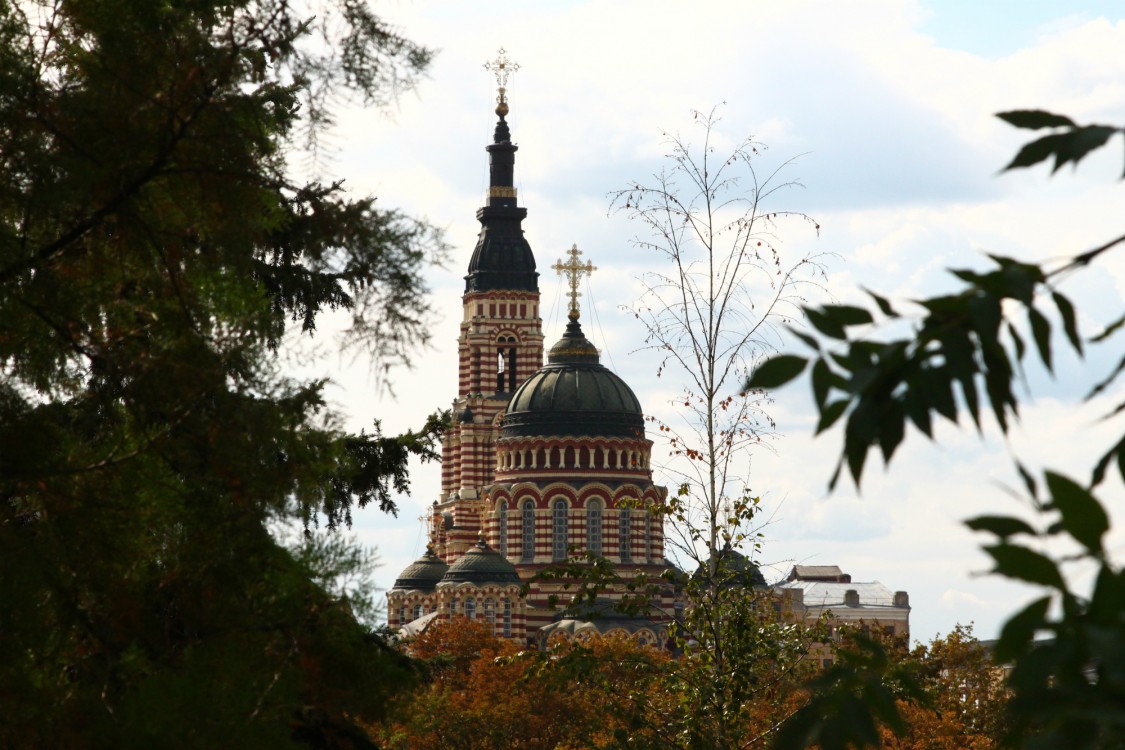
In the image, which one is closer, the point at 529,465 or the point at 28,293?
the point at 28,293

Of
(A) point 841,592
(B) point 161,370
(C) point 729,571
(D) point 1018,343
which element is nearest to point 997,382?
(D) point 1018,343

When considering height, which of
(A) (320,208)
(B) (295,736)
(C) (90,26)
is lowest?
(B) (295,736)

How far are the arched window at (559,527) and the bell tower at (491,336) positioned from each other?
9145mm

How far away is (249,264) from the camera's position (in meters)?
9.25

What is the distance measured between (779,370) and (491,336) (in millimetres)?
76467

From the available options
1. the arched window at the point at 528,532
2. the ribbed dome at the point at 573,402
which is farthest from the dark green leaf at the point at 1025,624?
the arched window at the point at 528,532

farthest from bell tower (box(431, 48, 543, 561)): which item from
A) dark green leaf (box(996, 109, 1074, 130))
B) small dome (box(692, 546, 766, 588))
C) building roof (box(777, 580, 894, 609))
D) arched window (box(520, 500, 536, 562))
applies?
dark green leaf (box(996, 109, 1074, 130))

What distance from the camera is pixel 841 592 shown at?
111 m

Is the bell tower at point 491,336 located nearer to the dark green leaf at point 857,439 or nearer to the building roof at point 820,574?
the building roof at point 820,574

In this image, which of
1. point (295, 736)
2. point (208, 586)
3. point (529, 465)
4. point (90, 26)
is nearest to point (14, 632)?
point (208, 586)

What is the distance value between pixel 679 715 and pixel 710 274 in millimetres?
4426

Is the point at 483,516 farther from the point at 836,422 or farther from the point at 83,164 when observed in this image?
the point at 836,422

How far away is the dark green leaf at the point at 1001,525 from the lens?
3.09m

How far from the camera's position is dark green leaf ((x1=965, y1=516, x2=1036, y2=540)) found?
10.1ft
